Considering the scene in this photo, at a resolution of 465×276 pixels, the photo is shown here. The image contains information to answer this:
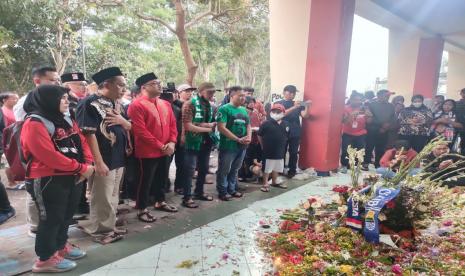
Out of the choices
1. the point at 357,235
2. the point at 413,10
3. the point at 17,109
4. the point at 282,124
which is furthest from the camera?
the point at 413,10

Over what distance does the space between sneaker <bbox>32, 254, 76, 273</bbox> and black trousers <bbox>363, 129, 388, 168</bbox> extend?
597 centimetres

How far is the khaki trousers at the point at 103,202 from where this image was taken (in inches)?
128

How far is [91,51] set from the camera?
13320mm

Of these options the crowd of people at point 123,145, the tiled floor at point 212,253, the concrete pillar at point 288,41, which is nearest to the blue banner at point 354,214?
the crowd of people at point 123,145

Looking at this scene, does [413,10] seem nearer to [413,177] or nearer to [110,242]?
[413,177]

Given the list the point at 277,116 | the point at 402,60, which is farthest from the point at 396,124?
the point at 402,60

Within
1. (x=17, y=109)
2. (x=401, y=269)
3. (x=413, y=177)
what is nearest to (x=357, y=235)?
(x=401, y=269)

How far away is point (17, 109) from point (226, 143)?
2.48 m

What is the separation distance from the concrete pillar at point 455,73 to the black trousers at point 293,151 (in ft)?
43.7

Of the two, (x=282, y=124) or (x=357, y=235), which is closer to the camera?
(x=357, y=235)

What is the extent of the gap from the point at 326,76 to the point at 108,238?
4.55 m

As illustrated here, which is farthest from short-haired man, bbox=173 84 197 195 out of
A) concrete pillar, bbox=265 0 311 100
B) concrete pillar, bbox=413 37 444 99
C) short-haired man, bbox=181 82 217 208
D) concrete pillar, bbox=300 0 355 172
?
concrete pillar, bbox=413 37 444 99

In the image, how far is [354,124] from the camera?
22.1ft

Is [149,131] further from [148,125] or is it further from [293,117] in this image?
[293,117]
